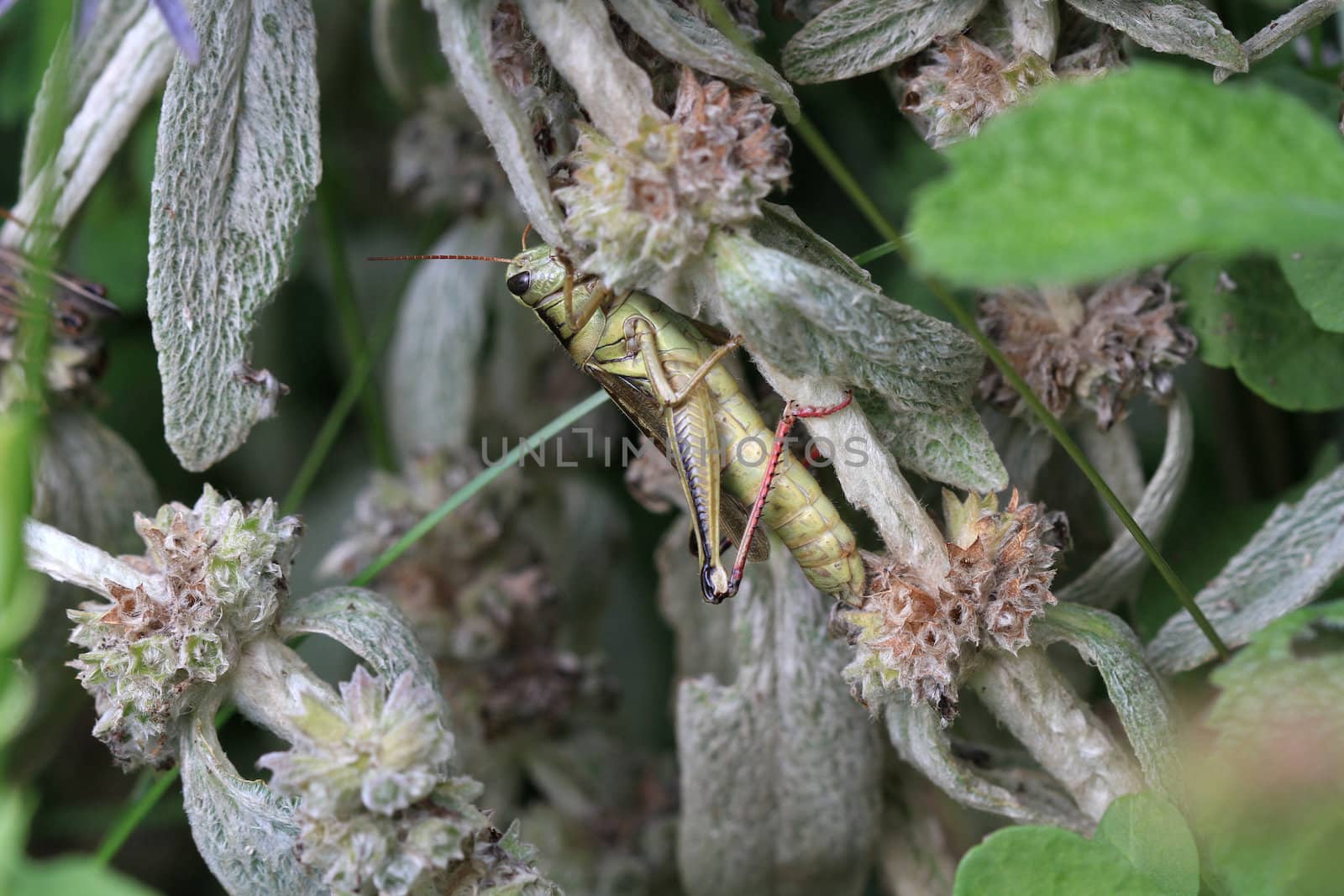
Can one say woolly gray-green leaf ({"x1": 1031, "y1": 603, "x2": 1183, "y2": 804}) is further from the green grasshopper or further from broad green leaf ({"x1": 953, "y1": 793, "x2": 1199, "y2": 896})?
the green grasshopper

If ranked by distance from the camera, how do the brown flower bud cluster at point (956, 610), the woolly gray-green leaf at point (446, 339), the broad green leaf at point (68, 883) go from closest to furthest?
the broad green leaf at point (68, 883) < the brown flower bud cluster at point (956, 610) < the woolly gray-green leaf at point (446, 339)

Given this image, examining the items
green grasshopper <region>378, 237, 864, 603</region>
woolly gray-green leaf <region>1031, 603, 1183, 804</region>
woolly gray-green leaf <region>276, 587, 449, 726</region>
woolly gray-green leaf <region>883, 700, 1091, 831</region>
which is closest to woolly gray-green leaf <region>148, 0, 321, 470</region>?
woolly gray-green leaf <region>276, 587, 449, 726</region>

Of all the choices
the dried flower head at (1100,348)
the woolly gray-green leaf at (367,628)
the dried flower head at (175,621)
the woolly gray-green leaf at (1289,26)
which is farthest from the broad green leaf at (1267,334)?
the dried flower head at (175,621)

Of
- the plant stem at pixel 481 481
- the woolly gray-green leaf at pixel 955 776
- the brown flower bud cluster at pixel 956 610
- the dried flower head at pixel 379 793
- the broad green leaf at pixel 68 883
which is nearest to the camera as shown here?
the broad green leaf at pixel 68 883

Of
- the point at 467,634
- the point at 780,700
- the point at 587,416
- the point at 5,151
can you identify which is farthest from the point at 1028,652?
the point at 5,151

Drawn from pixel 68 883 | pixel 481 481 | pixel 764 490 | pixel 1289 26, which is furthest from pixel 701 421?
pixel 68 883

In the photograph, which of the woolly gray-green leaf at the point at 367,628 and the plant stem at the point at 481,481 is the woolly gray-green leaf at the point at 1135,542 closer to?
the plant stem at the point at 481,481

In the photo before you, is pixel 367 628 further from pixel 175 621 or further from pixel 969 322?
pixel 969 322
